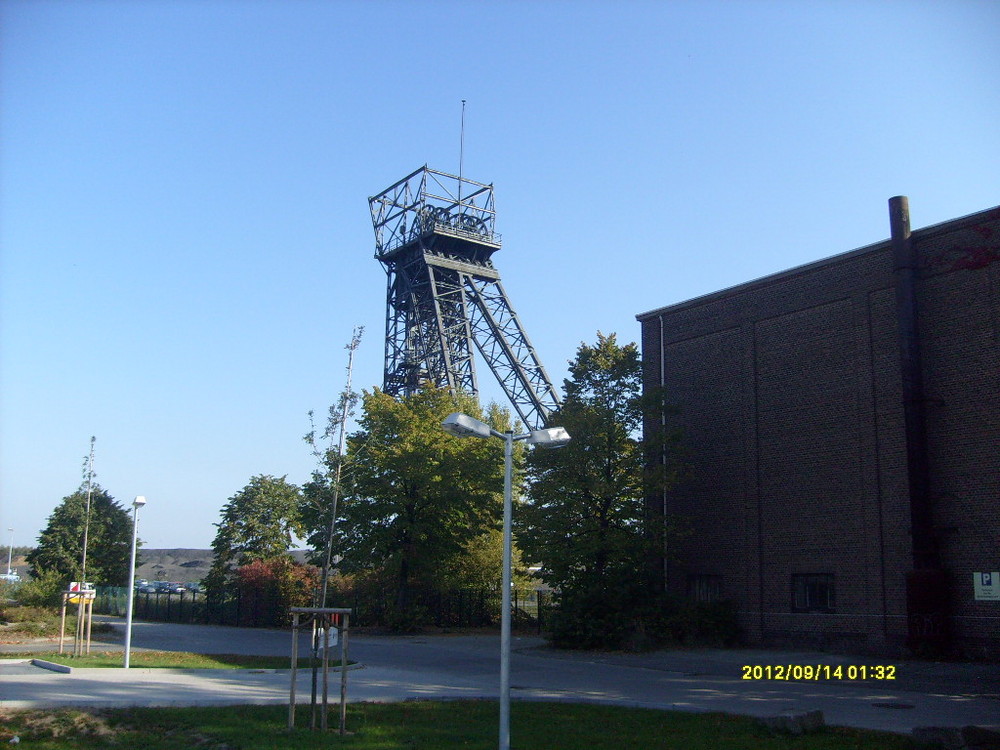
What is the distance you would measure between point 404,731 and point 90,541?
4436 cm

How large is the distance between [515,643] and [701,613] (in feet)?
21.7

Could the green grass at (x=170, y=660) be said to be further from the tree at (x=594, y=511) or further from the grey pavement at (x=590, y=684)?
the tree at (x=594, y=511)

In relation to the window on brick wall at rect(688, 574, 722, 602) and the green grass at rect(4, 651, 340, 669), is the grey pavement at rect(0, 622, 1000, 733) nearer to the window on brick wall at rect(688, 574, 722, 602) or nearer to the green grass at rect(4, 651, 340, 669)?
the green grass at rect(4, 651, 340, 669)

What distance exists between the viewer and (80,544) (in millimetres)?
52406

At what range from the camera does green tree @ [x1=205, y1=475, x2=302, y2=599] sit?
5338 cm

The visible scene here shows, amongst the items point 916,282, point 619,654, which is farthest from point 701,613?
point 916,282

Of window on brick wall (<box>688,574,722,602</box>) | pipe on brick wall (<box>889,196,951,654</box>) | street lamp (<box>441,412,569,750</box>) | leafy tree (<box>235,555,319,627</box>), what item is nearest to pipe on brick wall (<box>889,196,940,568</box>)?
pipe on brick wall (<box>889,196,951,654</box>)

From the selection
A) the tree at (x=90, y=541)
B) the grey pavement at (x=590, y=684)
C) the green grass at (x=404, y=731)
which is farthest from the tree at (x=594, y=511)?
the tree at (x=90, y=541)

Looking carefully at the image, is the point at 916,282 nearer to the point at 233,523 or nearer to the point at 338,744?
the point at 338,744

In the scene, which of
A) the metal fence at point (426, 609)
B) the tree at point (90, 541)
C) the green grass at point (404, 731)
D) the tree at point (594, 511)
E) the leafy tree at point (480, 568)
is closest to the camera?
the green grass at point (404, 731)

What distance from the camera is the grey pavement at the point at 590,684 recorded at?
52.6 ft

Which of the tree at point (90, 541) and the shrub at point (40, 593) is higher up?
the tree at point (90, 541)
